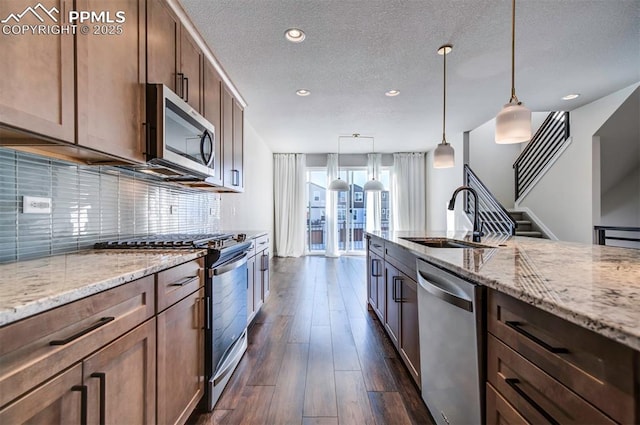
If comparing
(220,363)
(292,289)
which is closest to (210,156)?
(220,363)

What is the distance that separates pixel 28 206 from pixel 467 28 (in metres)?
3.06

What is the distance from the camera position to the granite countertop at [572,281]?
0.59 metres

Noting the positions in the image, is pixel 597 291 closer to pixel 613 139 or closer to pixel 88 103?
pixel 88 103

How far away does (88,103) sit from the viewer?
1.18 meters

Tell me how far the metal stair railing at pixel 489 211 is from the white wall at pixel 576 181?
852 mm

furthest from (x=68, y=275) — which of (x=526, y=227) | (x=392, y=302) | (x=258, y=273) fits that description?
(x=526, y=227)

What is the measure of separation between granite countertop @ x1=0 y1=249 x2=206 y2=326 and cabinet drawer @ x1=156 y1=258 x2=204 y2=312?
4 cm

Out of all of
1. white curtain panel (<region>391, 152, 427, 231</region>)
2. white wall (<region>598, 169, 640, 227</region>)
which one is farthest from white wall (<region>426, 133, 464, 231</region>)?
white wall (<region>598, 169, 640, 227</region>)

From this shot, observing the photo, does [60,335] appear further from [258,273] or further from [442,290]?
[258,273]

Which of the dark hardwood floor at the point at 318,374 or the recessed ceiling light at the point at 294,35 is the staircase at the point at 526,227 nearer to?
the dark hardwood floor at the point at 318,374

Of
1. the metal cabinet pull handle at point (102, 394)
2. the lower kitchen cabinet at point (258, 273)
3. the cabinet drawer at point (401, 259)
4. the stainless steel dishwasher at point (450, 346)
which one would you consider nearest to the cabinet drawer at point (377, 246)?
the cabinet drawer at point (401, 259)

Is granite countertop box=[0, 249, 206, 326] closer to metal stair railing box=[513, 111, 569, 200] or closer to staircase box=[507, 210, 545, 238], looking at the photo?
staircase box=[507, 210, 545, 238]

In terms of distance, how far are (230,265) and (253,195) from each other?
3.53 meters

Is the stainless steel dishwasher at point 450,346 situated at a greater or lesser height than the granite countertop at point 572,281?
lesser
